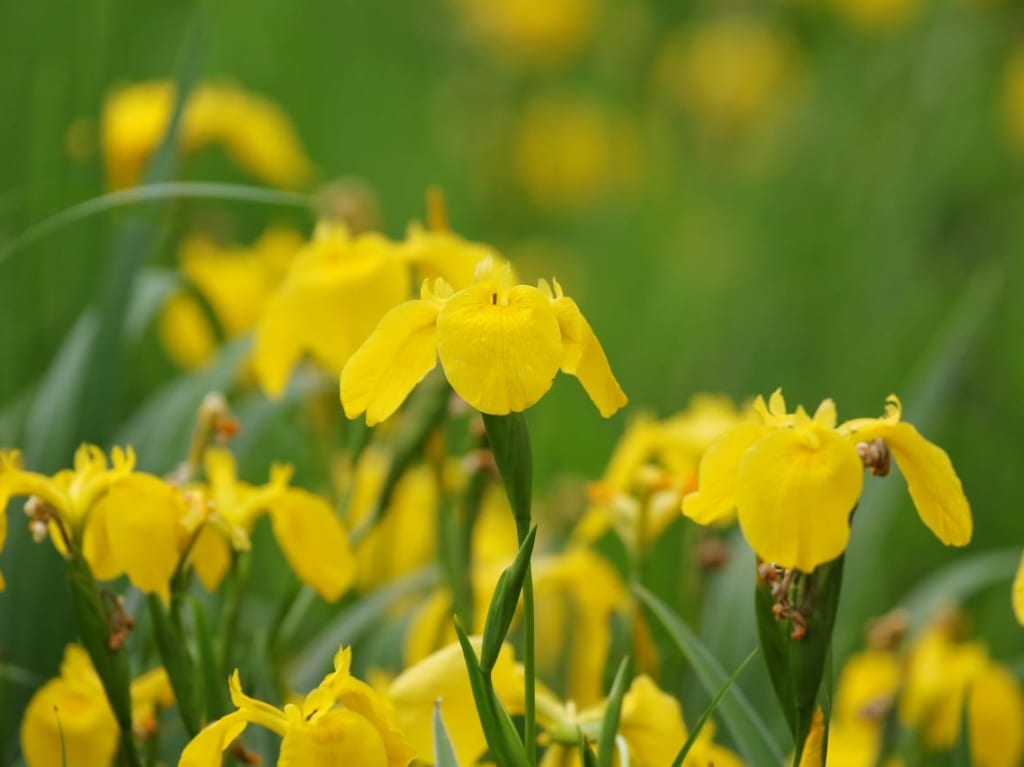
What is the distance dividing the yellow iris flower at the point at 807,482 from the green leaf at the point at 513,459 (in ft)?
0.30

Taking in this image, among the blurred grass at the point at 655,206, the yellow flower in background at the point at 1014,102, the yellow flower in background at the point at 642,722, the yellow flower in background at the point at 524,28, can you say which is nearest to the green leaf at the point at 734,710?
the yellow flower in background at the point at 642,722

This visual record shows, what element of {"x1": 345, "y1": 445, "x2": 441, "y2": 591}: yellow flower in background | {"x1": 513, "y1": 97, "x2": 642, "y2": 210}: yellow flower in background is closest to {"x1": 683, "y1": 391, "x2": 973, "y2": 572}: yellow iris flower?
{"x1": 345, "y1": 445, "x2": 441, "y2": 591}: yellow flower in background

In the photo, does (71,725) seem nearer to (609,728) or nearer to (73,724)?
(73,724)

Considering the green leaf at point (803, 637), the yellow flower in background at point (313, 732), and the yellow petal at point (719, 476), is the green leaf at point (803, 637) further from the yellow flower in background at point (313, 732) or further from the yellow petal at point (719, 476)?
the yellow flower in background at point (313, 732)

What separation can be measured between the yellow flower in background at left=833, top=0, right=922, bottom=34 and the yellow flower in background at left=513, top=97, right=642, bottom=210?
2.35 ft

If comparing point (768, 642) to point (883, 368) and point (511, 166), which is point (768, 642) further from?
point (511, 166)

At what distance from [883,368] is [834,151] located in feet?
4.38

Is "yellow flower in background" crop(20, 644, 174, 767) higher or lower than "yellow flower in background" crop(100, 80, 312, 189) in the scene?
lower

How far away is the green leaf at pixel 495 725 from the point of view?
84cm

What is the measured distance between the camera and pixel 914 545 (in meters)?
2.51

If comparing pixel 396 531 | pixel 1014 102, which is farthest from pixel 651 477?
pixel 1014 102

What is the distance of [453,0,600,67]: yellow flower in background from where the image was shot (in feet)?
16.4

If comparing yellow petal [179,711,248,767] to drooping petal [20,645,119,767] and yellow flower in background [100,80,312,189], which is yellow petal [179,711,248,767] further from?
yellow flower in background [100,80,312,189]

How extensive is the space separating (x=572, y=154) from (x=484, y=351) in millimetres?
4025
